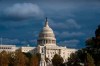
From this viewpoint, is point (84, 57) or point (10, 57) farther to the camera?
point (10, 57)

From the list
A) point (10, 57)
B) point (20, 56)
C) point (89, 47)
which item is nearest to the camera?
point (89, 47)

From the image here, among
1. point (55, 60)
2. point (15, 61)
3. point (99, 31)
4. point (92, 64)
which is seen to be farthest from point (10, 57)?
point (92, 64)

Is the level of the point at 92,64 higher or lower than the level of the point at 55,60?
lower

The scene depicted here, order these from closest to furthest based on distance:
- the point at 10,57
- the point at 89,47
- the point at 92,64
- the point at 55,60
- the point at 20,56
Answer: the point at 92,64, the point at 89,47, the point at 20,56, the point at 10,57, the point at 55,60

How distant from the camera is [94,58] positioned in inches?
5138

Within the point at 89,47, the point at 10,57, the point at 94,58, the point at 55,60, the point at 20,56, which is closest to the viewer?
the point at 94,58

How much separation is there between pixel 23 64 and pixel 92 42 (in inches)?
811

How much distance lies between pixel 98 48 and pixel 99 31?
4554 mm

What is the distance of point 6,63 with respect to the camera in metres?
149

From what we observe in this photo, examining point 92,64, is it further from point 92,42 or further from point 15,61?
point 15,61

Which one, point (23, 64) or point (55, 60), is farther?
point (55, 60)

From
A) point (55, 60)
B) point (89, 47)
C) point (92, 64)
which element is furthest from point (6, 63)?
point (55, 60)

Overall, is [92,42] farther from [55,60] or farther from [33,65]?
[55,60]

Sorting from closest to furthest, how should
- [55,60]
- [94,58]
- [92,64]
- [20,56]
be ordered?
1. [92,64]
2. [94,58]
3. [20,56]
4. [55,60]
